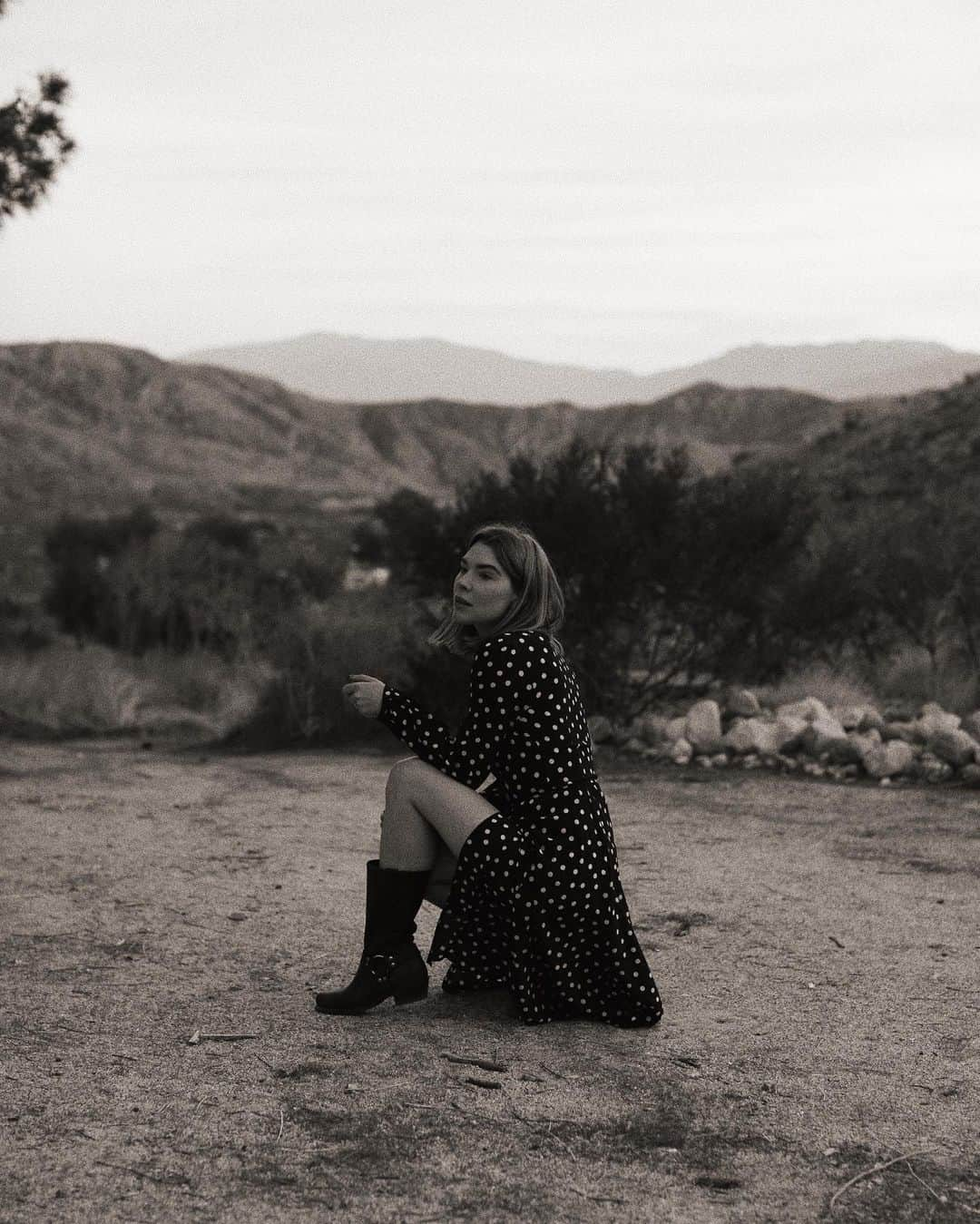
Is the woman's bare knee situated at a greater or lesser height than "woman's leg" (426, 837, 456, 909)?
greater

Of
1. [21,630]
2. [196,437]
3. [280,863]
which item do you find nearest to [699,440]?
[196,437]

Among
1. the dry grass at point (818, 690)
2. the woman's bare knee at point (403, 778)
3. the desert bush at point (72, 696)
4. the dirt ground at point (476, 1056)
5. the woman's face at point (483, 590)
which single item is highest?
the woman's face at point (483, 590)

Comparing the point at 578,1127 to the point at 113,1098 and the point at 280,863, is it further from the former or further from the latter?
the point at 280,863

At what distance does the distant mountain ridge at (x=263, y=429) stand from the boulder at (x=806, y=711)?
151 feet

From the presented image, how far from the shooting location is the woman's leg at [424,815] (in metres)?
3.91

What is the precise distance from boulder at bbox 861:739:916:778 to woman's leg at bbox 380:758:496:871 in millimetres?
5418

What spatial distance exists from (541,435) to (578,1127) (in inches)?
2745

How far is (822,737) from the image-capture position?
9.25m

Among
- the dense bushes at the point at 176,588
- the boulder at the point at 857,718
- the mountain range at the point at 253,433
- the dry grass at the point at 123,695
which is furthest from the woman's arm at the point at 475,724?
the mountain range at the point at 253,433

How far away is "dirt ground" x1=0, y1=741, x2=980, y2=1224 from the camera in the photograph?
295 centimetres

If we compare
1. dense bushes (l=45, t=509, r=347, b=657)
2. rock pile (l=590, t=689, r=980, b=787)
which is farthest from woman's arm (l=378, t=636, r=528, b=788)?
dense bushes (l=45, t=509, r=347, b=657)

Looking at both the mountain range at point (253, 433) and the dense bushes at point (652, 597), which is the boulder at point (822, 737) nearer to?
the dense bushes at point (652, 597)

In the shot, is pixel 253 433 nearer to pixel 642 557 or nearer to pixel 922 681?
pixel 922 681

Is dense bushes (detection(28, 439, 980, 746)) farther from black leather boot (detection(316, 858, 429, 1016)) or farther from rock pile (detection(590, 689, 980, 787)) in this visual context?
black leather boot (detection(316, 858, 429, 1016))
